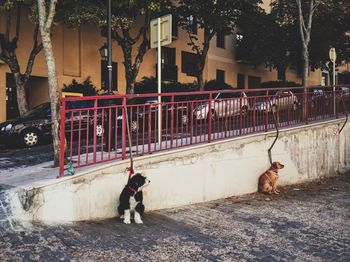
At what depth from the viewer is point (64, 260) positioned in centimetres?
465

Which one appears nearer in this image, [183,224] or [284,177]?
[183,224]

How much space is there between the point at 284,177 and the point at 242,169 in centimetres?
162

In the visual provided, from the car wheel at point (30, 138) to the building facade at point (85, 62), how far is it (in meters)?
6.31

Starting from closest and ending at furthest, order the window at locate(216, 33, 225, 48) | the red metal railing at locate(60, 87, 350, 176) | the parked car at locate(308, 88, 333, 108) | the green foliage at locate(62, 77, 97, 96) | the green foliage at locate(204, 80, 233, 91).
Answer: the red metal railing at locate(60, 87, 350, 176) → the parked car at locate(308, 88, 333, 108) → the green foliage at locate(62, 77, 97, 96) → the green foliage at locate(204, 80, 233, 91) → the window at locate(216, 33, 225, 48)

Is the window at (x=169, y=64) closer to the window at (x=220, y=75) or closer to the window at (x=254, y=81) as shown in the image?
the window at (x=220, y=75)

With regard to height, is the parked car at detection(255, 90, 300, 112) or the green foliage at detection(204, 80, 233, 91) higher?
the green foliage at detection(204, 80, 233, 91)

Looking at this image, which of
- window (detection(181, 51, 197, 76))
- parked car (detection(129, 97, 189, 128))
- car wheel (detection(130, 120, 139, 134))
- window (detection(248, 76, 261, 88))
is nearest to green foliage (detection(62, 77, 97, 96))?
window (detection(181, 51, 197, 76))

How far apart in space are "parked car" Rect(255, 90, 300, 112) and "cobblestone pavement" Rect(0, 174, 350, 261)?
2.48 meters

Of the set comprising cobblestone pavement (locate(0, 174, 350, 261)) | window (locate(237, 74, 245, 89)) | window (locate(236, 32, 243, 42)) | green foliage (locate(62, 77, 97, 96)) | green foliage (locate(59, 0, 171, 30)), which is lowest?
cobblestone pavement (locate(0, 174, 350, 261))

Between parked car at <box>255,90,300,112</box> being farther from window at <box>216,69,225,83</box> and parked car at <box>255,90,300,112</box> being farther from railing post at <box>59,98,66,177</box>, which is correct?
window at <box>216,69,225,83</box>

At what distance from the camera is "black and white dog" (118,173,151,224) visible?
6.10m

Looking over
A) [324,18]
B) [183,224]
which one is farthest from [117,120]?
[324,18]

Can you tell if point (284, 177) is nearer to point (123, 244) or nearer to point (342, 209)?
point (342, 209)

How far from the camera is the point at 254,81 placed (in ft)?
117
